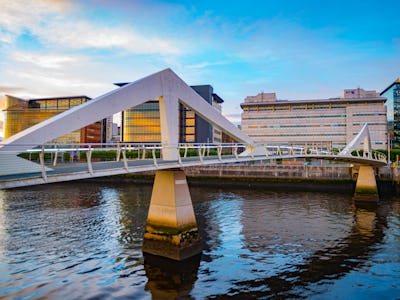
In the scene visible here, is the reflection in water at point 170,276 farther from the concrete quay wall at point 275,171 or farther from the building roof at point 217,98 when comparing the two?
the building roof at point 217,98

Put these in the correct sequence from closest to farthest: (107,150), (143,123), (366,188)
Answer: (107,150) → (366,188) → (143,123)

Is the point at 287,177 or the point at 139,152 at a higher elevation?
the point at 139,152

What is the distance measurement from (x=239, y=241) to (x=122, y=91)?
11577 millimetres

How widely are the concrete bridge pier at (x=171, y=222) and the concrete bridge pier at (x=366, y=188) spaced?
91.5 feet

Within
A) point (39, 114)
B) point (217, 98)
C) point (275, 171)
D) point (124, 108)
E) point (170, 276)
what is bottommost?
point (170, 276)

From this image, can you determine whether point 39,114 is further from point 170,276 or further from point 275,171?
point 170,276

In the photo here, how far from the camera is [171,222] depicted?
51.6 ft

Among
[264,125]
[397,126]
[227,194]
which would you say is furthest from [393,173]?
[397,126]

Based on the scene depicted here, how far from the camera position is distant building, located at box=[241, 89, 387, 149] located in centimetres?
9969

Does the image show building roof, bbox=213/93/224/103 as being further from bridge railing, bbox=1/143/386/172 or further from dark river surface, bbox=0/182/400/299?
dark river surface, bbox=0/182/400/299

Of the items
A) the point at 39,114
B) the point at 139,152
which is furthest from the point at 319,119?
the point at 39,114

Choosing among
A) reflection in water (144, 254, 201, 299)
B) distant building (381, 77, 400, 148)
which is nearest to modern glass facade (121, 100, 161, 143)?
reflection in water (144, 254, 201, 299)

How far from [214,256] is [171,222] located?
301 cm

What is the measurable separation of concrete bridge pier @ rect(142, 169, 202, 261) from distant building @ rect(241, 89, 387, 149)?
92.7 m
